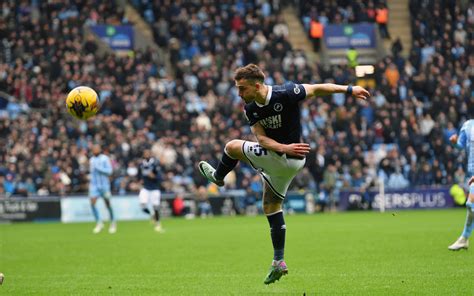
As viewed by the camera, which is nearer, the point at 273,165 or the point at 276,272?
the point at 276,272

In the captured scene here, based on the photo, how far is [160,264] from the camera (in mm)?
14273

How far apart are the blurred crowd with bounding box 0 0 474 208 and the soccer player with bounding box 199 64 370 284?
71.8 feet

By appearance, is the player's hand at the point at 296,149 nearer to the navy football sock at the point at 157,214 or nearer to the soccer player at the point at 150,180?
the navy football sock at the point at 157,214

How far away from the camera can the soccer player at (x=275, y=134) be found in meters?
10.3

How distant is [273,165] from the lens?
1080 centimetres

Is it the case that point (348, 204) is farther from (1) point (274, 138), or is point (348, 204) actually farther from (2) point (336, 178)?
(1) point (274, 138)

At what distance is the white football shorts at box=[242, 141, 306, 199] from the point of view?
422 inches

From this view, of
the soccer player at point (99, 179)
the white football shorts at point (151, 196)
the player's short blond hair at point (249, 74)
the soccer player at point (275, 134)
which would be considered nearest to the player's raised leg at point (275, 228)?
the soccer player at point (275, 134)

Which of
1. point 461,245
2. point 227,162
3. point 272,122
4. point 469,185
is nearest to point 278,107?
point 272,122

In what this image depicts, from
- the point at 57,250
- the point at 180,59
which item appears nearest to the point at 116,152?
the point at 180,59

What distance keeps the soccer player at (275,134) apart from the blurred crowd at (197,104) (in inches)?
862

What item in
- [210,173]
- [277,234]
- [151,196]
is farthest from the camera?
[151,196]

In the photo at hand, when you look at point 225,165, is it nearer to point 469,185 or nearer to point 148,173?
point 469,185

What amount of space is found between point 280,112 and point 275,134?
325 millimetres
